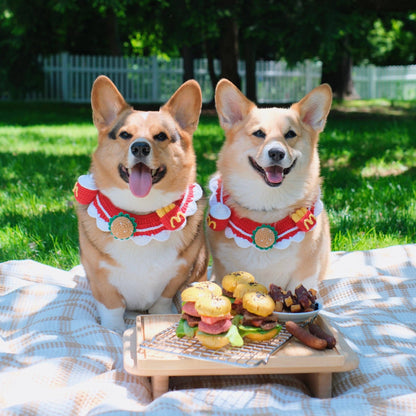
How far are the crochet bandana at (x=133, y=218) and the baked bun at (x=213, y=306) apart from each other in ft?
2.16

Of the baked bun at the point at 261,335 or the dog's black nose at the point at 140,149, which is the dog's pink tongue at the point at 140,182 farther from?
the baked bun at the point at 261,335

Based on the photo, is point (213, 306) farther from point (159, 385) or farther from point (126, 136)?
point (126, 136)

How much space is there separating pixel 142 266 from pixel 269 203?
0.76 metres

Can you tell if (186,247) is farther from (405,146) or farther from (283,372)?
(405,146)

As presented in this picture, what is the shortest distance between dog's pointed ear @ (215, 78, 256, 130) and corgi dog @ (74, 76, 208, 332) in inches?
7.4

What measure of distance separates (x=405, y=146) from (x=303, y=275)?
197 inches

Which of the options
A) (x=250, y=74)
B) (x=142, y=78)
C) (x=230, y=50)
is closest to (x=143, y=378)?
(x=230, y=50)

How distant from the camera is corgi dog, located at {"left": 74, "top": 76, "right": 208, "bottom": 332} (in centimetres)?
296

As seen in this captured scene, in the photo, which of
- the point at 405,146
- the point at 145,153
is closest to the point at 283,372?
the point at 145,153

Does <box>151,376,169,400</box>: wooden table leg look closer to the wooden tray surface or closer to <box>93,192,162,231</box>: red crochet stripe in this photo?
the wooden tray surface

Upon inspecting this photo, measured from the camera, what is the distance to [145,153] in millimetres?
2840

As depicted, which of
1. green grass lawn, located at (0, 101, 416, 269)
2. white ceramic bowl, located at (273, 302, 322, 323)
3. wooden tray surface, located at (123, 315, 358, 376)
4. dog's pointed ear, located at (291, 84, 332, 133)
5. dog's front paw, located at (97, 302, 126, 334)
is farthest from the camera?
green grass lawn, located at (0, 101, 416, 269)

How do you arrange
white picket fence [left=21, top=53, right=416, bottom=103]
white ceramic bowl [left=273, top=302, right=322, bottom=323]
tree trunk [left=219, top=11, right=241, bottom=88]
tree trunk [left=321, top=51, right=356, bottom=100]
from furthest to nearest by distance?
white picket fence [left=21, top=53, right=416, bottom=103] → tree trunk [left=321, top=51, right=356, bottom=100] → tree trunk [left=219, top=11, right=241, bottom=88] → white ceramic bowl [left=273, top=302, right=322, bottom=323]

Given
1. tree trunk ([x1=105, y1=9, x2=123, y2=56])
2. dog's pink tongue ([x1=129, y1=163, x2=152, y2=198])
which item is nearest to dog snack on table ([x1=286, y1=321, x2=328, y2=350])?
dog's pink tongue ([x1=129, y1=163, x2=152, y2=198])
